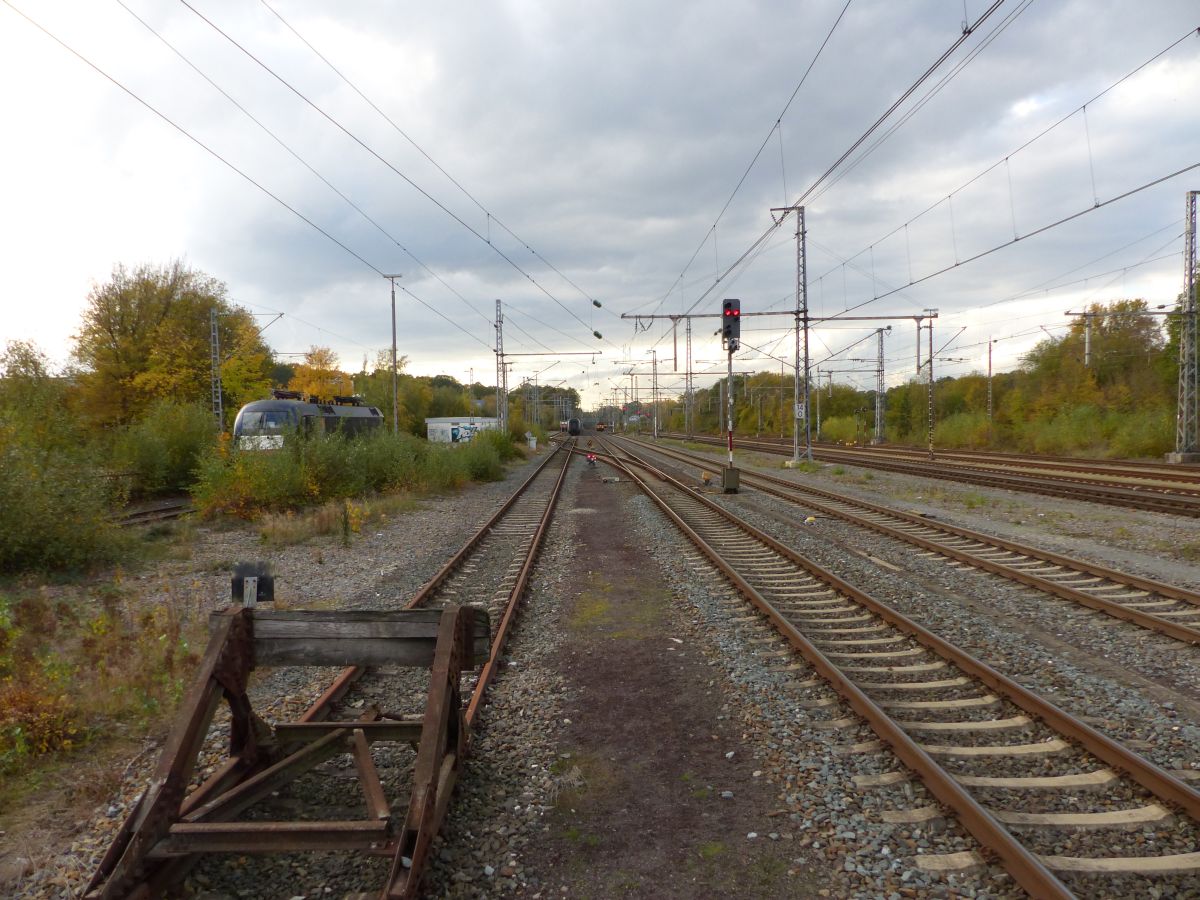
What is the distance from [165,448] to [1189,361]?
Answer: 34.0 meters

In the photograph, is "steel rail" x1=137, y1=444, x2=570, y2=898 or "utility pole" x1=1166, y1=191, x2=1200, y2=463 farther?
"utility pole" x1=1166, y1=191, x2=1200, y2=463

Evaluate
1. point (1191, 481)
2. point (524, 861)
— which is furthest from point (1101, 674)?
point (1191, 481)

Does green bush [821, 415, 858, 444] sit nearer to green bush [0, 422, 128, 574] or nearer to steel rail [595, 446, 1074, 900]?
green bush [0, 422, 128, 574]

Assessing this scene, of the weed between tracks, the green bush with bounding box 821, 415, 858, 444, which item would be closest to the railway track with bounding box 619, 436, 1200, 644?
the weed between tracks

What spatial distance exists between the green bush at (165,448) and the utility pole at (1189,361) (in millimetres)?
31746

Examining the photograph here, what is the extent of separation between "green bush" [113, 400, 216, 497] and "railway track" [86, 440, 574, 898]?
16309mm

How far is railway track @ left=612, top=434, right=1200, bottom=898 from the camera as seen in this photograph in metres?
3.33

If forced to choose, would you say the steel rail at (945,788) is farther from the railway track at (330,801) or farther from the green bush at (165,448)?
the green bush at (165,448)

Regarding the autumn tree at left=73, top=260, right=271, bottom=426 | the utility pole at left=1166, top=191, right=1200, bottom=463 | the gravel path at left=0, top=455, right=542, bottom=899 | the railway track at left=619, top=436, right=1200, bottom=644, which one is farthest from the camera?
the autumn tree at left=73, top=260, right=271, bottom=426

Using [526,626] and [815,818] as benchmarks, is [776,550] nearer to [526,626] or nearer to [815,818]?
[526,626]

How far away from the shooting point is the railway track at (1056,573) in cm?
746

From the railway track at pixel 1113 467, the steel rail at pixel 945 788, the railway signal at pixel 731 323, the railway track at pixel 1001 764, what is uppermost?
the railway signal at pixel 731 323

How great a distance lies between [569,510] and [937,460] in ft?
70.9

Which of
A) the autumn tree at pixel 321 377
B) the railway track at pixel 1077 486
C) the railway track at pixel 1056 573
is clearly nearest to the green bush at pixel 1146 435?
the railway track at pixel 1077 486
